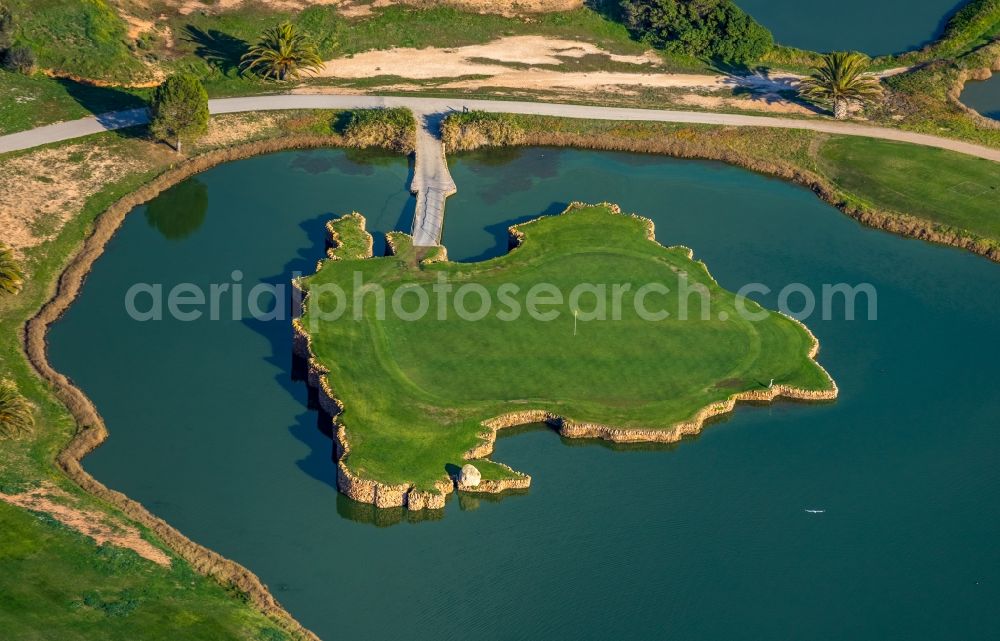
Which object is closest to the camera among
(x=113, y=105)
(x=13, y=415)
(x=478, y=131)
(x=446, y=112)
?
(x=13, y=415)

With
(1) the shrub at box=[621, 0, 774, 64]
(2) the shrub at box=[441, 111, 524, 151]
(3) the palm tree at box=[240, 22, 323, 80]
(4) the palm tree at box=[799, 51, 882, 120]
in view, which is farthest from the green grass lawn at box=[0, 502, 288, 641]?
(1) the shrub at box=[621, 0, 774, 64]

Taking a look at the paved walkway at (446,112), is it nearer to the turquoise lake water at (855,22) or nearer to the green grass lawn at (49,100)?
the green grass lawn at (49,100)

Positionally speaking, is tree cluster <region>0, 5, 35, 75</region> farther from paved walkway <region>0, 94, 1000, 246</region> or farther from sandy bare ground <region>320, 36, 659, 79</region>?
sandy bare ground <region>320, 36, 659, 79</region>

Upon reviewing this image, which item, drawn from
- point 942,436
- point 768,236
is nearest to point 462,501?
point 942,436

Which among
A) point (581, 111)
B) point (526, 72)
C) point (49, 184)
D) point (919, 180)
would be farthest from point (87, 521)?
point (919, 180)

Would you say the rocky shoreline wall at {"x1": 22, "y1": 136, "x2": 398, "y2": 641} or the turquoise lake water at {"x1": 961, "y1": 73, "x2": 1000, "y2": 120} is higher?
the turquoise lake water at {"x1": 961, "y1": 73, "x2": 1000, "y2": 120}

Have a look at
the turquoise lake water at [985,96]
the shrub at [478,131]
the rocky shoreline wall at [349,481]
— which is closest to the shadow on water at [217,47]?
the shrub at [478,131]

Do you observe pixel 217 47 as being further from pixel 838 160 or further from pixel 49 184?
pixel 838 160
